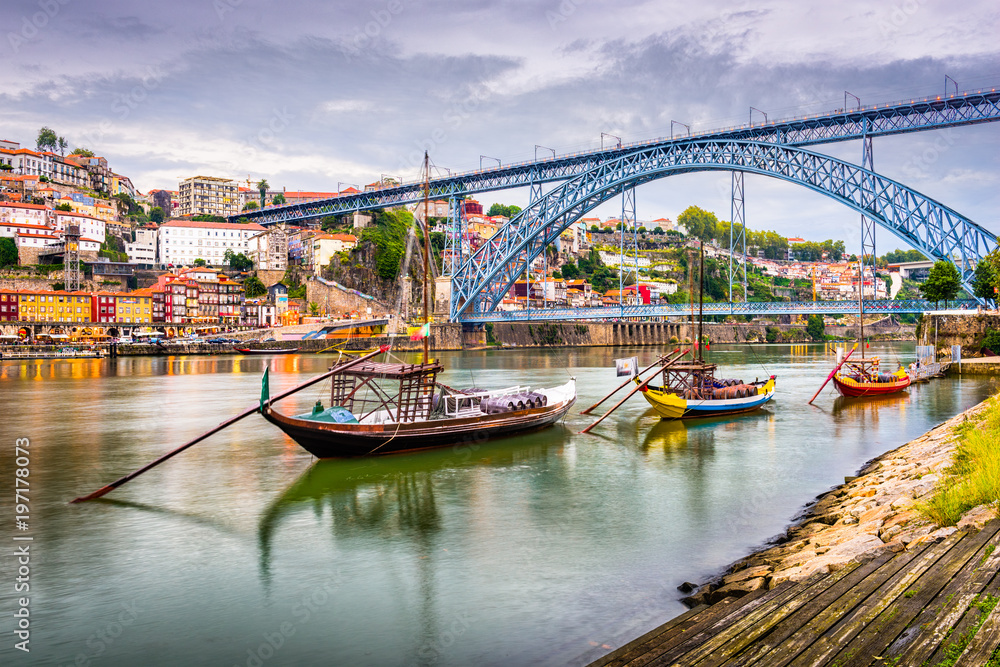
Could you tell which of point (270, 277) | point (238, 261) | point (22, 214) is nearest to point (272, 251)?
point (238, 261)

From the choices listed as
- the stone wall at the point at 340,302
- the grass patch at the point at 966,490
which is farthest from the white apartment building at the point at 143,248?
the grass patch at the point at 966,490

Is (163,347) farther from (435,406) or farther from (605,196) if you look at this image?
(435,406)

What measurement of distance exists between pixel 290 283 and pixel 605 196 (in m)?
39.5

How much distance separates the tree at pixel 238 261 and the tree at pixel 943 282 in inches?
2751

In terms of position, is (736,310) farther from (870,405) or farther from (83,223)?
(83,223)

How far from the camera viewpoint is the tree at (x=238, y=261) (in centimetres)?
8438

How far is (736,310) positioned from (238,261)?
57193 mm

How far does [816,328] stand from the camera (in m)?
95.1

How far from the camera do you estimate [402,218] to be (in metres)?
85.6

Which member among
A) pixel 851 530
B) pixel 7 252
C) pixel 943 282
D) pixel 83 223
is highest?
pixel 83 223

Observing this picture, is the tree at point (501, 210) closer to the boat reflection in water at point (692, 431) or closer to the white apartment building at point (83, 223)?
the white apartment building at point (83, 223)

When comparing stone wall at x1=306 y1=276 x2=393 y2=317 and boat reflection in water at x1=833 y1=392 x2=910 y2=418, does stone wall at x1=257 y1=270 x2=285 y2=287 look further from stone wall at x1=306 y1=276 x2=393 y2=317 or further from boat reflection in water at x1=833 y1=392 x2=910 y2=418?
boat reflection in water at x1=833 y1=392 x2=910 y2=418

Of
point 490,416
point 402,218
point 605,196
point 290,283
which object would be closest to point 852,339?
point 605,196

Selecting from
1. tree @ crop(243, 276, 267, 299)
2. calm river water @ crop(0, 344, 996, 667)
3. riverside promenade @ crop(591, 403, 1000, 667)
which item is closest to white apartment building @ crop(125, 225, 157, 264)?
tree @ crop(243, 276, 267, 299)
